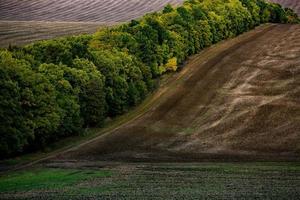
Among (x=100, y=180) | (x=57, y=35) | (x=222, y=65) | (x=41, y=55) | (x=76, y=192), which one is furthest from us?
(x=57, y=35)

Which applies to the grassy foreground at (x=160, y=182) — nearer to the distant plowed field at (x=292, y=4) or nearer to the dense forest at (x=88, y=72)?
the dense forest at (x=88, y=72)

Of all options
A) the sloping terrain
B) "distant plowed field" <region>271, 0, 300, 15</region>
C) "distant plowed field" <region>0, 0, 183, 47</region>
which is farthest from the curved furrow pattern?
the sloping terrain

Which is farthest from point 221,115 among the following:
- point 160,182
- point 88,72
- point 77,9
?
point 77,9

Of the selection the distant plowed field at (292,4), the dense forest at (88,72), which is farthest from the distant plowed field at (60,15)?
the dense forest at (88,72)

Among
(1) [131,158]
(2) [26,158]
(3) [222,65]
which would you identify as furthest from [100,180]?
(3) [222,65]

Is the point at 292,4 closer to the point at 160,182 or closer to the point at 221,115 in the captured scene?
the point at 221,115

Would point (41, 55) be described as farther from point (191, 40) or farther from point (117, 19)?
point (117, 19)

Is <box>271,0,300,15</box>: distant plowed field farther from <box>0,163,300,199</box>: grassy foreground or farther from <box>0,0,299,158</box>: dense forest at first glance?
<box>0,163,300,199</box>: grassy foreground
